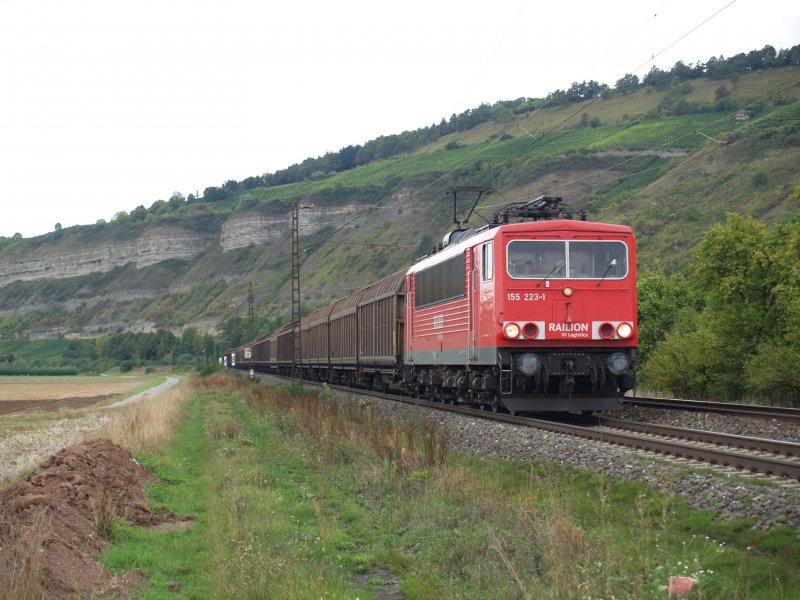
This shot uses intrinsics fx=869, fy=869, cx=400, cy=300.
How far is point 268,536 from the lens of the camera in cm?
955

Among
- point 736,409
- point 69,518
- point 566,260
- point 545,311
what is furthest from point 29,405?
point 69,518

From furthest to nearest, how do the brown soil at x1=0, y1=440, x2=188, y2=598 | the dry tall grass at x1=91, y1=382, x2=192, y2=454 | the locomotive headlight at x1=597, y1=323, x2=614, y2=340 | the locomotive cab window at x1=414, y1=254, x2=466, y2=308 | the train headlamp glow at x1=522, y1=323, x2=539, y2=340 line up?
the locomotive cab window at x1=414, y1=254, x2=466, y2=308 → the dry tall grass at x1=91, y1=382, x2=192, y2=454 → the locomotive headlight at x1=597, y1=323, x2=614, y2=340 → the train headlamp glow at x1=522, y1=323, x2=539, y2=340 → the brown soil at x1=0, y1=440, x2=188, y2=598

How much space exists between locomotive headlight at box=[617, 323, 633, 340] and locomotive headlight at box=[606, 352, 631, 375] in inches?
17.5

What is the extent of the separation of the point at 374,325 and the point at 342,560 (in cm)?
2235

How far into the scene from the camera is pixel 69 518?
937 cm

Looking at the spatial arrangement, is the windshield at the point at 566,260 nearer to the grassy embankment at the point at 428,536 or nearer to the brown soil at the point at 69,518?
the grassy embankment at the point at 428,536

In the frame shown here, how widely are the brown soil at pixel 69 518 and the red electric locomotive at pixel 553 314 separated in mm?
7311

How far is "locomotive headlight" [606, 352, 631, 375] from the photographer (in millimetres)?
17036

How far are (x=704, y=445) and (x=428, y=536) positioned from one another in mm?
5731

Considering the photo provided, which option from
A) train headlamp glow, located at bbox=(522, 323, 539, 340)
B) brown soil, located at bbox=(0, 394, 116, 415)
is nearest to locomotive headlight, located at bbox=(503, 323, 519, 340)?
train headlamp glow, located at bbox=(522, 323, 539, 340)

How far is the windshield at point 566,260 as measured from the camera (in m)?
17.4

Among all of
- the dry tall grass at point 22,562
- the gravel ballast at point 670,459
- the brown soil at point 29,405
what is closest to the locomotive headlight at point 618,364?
the gravel ballast at point 670,459

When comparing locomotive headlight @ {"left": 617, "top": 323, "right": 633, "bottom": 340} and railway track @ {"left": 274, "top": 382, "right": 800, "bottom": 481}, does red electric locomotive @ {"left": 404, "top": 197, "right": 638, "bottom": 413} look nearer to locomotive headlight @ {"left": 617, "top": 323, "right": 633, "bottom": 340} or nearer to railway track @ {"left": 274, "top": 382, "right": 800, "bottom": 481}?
locomotive headlight @ {"left": 617, "top": 323, "right": 633, "bottom": 340}

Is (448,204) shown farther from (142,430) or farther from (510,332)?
(510,332)
